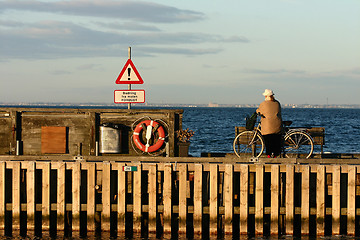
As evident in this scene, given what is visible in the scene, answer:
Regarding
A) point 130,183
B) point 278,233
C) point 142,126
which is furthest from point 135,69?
point 278,233

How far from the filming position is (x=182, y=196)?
13609mm

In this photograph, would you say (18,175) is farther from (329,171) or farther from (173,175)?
(329,171)

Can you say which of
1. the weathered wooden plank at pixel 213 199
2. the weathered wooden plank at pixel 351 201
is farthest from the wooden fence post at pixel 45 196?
the weathered wooden plank at pixel 351 201

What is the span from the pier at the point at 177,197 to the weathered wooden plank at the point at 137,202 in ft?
0.07

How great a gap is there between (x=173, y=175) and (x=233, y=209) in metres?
1.50

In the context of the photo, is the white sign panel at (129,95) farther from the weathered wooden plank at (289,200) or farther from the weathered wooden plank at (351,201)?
the weathered wooden plank at (351,201)

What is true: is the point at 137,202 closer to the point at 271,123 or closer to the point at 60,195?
the point at 60,195

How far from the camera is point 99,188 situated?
1484 centimetres

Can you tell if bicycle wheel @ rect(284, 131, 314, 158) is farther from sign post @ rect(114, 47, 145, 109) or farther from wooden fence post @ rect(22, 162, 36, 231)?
wooden fence post @ rect(22, 162, 36, 231)

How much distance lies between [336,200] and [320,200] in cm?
34

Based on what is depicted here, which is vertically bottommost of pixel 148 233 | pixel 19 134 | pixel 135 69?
pixel 148 233

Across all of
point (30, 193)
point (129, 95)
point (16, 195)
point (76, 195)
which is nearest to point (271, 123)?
point (129, 95)

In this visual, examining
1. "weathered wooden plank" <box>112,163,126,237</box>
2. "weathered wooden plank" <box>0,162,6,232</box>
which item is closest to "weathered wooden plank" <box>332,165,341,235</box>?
"weathered wooden plank" <box>112,163,126,237</box>

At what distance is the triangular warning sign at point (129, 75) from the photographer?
15.5 metres
